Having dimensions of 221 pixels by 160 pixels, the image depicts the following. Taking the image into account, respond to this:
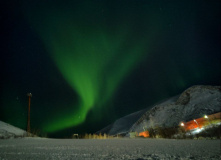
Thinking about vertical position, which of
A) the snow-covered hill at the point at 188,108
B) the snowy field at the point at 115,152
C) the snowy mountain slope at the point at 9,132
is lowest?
the snowy field at the point at 115,152

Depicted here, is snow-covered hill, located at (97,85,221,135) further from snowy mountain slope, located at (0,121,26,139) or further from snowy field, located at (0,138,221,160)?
snowy field, located at (0,138,221,160)

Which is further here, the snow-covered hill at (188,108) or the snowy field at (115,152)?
the snow-covered hill at (188,108)

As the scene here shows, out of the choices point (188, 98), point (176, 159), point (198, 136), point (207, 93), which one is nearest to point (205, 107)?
point (207, 93)

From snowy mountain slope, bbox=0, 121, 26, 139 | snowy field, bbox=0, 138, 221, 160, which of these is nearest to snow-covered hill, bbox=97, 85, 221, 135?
snowy mountain slope, bbox=0, 121, 26, 139

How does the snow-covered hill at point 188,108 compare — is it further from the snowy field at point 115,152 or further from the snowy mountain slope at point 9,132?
the snowy field at point 115,152

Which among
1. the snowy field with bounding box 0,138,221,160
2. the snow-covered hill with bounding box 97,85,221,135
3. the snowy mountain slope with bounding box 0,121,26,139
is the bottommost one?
the snowy field with bounding box 0,138,221,160

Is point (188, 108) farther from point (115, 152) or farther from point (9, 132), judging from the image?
point (115, 152)

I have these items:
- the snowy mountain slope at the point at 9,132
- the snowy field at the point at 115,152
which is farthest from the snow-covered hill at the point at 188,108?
the snowy field at the point at 115,152

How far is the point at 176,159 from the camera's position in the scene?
2.22 metres

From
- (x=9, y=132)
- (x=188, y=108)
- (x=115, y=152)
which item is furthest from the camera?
(x=188, y=108)

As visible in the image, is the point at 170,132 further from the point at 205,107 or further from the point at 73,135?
the point at 205,107

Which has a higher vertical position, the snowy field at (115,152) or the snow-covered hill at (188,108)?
the snow-covered hill at (188,108)

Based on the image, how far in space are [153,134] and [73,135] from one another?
4.83 metres

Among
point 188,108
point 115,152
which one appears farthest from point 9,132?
point 188,108
